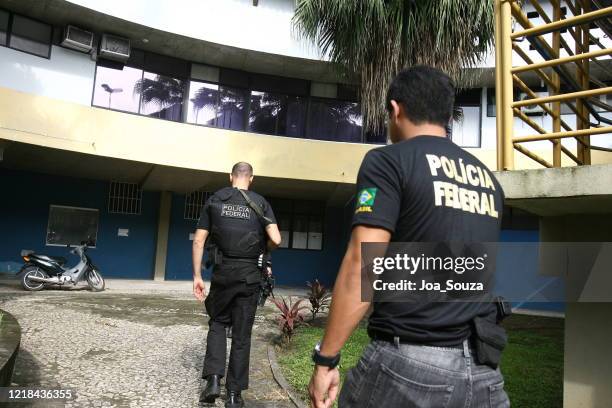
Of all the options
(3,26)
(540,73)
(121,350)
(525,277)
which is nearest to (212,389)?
(121,350)

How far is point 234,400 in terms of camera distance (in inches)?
136

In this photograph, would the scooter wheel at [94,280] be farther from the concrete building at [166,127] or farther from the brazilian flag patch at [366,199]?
the brazilian flag patch at [366,199]

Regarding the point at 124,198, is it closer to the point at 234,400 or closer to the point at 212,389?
the point at 212,389

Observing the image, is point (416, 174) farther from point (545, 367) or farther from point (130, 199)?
point (130, 199)

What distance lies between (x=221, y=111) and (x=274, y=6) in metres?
2.97

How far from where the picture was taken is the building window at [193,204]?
1338 cm

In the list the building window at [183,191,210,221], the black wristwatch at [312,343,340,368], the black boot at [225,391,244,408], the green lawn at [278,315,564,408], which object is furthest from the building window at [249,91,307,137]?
the black wristwatch at [312,343,340,368]

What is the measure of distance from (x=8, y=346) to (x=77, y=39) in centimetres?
927

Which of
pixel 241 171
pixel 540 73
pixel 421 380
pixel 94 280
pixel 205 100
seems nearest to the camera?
pixel 421 380

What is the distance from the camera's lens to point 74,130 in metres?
9.84

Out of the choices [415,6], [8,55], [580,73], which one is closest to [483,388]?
[580,73]

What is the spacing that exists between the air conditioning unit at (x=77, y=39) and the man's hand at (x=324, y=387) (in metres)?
11.1

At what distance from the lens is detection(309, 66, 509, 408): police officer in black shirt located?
4.87 feet

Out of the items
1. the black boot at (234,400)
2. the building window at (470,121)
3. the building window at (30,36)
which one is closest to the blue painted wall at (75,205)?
the building window at (30,36)
